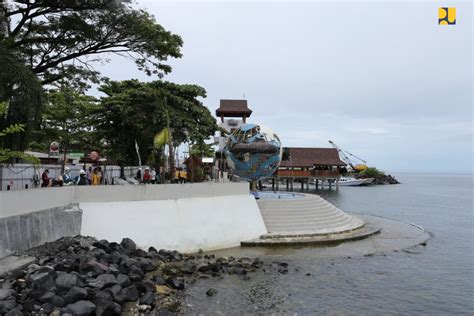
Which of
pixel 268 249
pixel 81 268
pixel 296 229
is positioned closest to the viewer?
pixel 81 268

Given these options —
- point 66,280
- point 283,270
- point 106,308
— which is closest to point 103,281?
point 66,280

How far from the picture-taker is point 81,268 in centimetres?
1132

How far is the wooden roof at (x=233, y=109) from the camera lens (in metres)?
51.4

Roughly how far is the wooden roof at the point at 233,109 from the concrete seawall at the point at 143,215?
31738 mm

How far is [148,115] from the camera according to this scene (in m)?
27.3

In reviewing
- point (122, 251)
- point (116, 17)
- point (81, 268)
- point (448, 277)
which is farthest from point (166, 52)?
point (448, 277)

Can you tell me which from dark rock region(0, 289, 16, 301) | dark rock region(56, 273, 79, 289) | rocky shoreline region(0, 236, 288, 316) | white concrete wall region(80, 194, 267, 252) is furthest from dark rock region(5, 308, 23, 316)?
white concrete wall region(80, 194, 267, 252)

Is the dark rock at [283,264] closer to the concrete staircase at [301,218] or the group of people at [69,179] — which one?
the concrete staircase at [301,218]

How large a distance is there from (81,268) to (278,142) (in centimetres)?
1536

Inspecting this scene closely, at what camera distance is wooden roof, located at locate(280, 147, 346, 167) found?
65.2 metres

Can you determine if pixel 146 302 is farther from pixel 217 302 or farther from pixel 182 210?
pixel 182 210

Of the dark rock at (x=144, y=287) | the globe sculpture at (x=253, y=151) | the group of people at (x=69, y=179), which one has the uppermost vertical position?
the globe sculpture at (x=253, y=151)

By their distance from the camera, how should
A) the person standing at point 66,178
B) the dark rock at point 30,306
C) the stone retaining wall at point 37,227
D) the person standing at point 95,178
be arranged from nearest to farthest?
the dark rock at point 30,306 → the stone retaining wall at point 37,227 → the person standing at point 66,178 → the person standing at point 95,178

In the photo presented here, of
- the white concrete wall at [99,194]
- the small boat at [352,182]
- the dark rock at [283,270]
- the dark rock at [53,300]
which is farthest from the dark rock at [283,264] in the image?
the small boat at [352,182]
